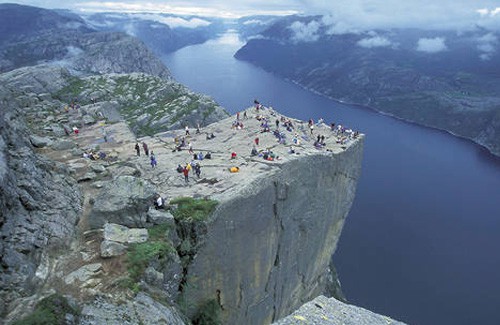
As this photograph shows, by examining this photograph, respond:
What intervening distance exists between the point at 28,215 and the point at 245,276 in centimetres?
1985

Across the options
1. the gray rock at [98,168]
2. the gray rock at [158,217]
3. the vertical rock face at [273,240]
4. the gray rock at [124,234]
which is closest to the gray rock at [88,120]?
the gray rock at [98,168]

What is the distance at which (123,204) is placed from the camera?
26.7 m

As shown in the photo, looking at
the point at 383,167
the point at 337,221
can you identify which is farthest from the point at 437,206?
the point at 337,221

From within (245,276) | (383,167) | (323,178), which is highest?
(323,178)

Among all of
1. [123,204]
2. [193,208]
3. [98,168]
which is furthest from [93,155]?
[123,204]

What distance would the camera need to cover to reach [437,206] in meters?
126

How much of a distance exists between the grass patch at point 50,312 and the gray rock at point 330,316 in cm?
934

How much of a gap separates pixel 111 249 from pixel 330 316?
12820mm

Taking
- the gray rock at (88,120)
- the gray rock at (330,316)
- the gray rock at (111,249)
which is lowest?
the gray rock at (88,120)

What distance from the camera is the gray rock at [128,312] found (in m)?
17.5

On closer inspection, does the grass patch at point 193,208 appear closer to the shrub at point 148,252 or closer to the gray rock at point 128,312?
the shrub at point 148,252

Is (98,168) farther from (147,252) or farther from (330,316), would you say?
(330,316)

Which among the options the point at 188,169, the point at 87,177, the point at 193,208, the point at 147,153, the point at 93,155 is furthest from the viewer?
the point at 147,153

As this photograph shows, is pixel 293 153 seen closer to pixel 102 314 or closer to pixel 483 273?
pixel 102 314
